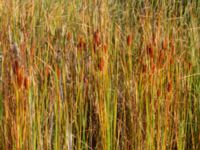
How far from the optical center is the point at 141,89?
1856 millimetres

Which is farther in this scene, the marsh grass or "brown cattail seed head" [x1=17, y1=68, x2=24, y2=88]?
the marsh grass

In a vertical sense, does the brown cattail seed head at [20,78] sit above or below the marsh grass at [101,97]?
above

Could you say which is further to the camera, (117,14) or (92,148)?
(117,14)

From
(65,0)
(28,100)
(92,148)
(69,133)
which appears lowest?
(92,148)

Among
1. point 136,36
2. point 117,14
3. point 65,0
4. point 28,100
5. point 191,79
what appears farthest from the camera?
point 65,0

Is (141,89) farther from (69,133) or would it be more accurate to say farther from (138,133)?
(69,133)

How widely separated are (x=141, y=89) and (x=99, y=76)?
0.62ft

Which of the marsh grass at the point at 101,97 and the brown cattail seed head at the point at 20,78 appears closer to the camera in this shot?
the brown cattail seed head at the point at 20,78

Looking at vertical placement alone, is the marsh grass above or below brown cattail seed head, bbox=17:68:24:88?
below

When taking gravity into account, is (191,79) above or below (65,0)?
below

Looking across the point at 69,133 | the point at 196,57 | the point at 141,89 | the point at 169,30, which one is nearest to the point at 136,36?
the point at 169,30

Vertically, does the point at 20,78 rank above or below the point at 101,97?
above

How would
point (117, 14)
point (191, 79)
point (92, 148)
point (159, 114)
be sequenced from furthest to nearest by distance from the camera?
point (117, 14) < point (191, 79) < point (92, 148) < point (159, 114)

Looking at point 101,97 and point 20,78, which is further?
point 101,97
